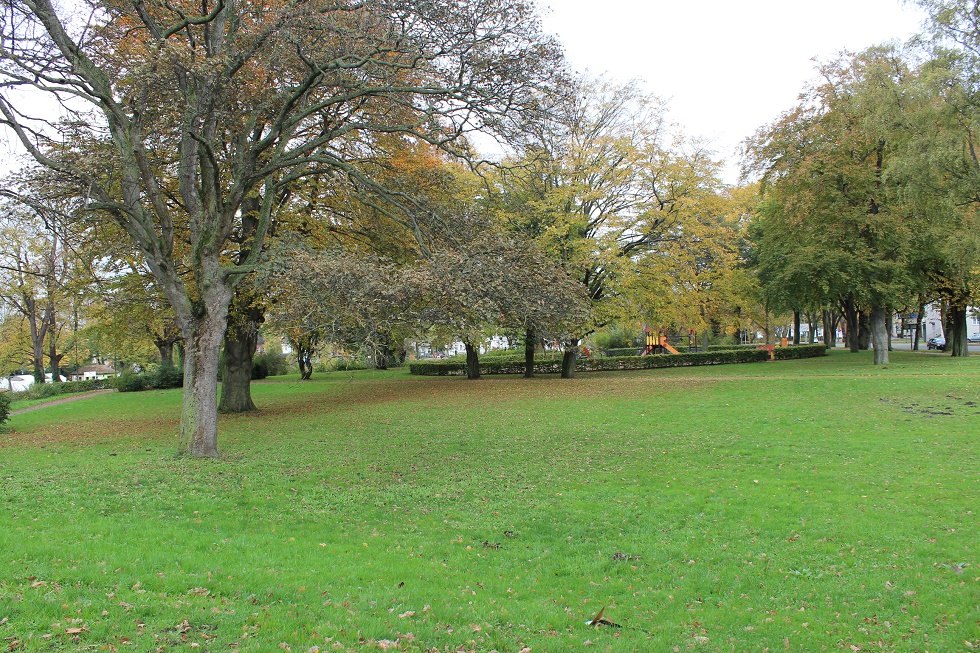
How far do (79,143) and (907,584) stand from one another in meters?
16.7

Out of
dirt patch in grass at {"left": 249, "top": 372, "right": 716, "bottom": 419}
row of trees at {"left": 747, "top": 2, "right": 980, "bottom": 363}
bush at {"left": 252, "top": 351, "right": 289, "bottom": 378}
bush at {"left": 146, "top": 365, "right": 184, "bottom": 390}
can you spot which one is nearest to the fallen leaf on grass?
dirt patch in grass at {"left": 249, "top": 372, "right": 716, "bottom": 419}

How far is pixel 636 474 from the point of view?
32.8ft

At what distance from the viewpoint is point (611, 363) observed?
3625 centimetres

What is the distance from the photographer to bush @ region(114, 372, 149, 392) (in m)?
35.1

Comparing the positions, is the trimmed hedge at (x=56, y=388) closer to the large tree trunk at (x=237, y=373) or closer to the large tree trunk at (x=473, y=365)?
the large tree trunk at (x=237, y=373)

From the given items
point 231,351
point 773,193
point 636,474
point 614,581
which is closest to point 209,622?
point 614,581

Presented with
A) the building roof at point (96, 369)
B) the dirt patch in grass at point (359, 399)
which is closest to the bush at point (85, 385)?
the dirt patch in grass at point (359, 399)

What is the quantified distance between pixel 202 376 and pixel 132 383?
2823cm

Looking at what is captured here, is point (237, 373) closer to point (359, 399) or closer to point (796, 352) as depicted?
point (359, 399)

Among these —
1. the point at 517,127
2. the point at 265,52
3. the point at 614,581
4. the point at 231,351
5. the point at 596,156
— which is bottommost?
the point at 614,581

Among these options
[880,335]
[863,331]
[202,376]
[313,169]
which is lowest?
[202,376]

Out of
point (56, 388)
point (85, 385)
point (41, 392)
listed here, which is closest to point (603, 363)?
point (41, 392)

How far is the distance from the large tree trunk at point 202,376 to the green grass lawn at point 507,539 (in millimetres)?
632

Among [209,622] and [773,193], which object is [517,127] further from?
[773,193]
